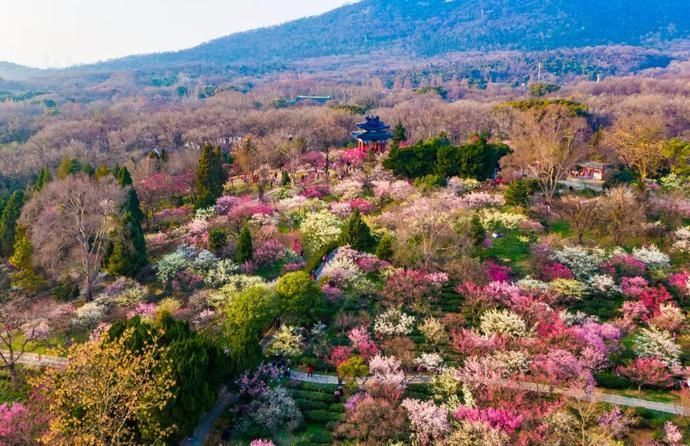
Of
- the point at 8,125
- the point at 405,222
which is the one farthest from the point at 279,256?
the point at 8,125

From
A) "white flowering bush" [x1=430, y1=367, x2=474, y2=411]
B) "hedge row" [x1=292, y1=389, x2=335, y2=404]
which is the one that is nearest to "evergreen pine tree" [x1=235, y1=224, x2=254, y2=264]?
"hedge row" [x1=292, y1=389, x2=335, y2=404]

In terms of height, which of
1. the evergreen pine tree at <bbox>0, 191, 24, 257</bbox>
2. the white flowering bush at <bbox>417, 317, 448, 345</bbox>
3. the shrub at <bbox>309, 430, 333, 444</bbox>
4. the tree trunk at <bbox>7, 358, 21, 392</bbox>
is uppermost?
the evergreen pine tree at <bbox>0, 191, 24, 257</bbox>

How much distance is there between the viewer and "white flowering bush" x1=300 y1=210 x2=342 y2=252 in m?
39.1

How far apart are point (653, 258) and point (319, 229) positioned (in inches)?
992

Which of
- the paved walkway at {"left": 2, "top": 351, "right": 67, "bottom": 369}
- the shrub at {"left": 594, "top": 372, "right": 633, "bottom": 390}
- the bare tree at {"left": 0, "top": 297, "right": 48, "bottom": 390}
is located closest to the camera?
the shrub at {"left": 594, "top": 372, "right": 633, "bottom": 390}

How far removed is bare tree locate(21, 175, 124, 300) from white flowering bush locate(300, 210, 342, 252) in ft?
50.3

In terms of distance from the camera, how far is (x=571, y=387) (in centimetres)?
2352

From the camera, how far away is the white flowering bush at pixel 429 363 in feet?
81.8

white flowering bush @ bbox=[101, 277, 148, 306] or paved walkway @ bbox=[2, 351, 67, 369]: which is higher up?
white flowering bush @ bbox=[101, 277, 148, 306]

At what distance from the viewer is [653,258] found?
34.0 meters

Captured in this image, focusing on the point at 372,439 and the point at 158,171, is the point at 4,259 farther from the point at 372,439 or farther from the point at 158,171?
the point at 372,439

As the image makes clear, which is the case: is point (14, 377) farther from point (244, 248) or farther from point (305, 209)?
point (305, 209)

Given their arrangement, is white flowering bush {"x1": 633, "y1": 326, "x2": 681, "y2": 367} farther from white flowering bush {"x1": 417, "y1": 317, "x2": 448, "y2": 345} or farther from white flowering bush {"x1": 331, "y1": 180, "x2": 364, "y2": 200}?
white flowering bush {"x1": 331, "y1": 180, "x2": 364, "y2": 200}

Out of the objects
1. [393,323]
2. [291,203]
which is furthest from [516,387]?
[291,203]
